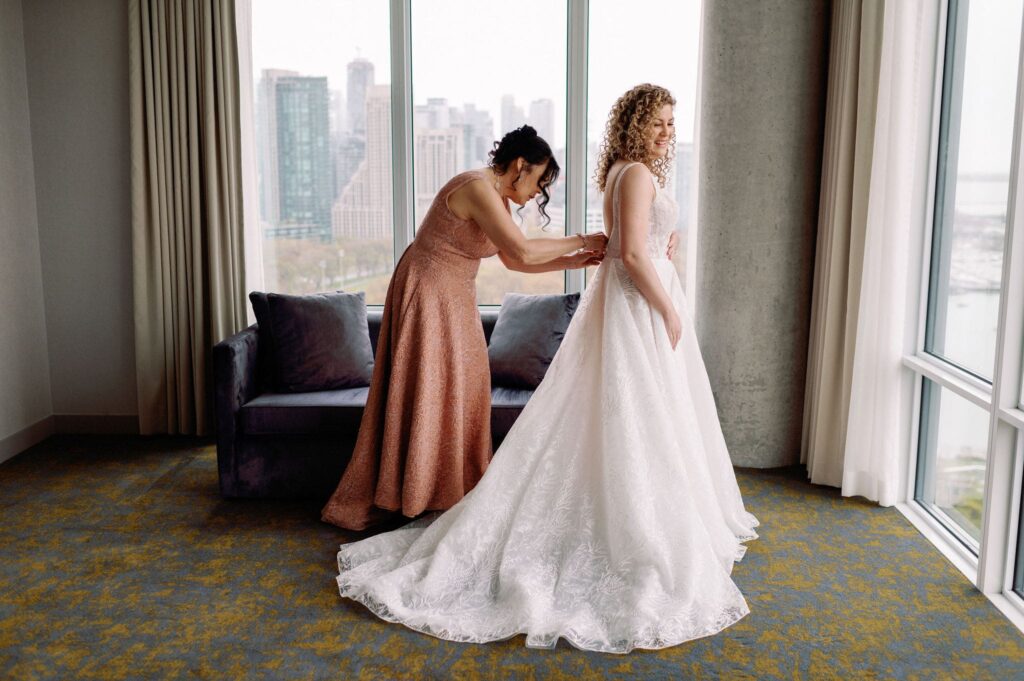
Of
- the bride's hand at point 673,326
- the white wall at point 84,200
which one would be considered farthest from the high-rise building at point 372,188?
the bride's hand at point 673,326

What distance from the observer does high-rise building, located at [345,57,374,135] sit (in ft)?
16.2

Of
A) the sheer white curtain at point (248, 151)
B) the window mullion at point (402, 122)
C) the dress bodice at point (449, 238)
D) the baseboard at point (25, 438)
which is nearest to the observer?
the dress bodice at point (449, 238)

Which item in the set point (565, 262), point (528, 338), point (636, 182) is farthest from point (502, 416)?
point (636, 182)

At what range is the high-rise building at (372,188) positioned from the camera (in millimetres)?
4973

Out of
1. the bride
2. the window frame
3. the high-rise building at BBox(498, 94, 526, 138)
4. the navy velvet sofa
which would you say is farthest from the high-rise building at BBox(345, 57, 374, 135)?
the window frame

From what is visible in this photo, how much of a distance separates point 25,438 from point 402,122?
8.88ft

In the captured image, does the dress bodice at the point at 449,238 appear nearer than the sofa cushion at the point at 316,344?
Yes

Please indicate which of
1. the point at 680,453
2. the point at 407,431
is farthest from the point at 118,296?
the point at 680,453

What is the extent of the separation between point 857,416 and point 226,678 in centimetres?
278

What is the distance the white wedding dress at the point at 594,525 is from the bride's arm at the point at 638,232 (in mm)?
48

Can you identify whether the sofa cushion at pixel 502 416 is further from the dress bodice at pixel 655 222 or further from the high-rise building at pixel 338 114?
the high-rise building at pixel 338 114

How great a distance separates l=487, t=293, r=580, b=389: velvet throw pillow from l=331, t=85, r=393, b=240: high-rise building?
1075 mm

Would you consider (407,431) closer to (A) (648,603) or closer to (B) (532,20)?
(A) (648,603)

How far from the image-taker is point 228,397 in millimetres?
3895
